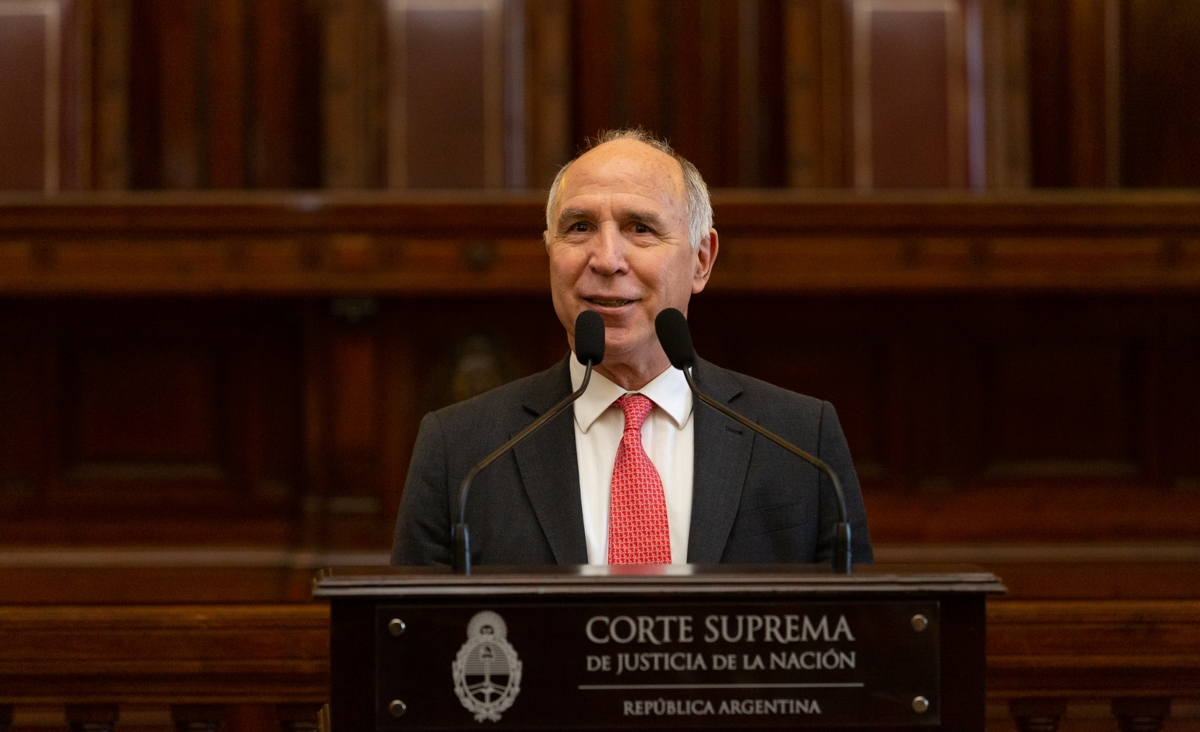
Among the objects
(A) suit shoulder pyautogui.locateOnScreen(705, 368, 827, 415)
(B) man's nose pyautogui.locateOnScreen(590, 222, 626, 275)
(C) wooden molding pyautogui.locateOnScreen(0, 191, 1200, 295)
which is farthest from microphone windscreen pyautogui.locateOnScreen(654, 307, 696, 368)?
(C) wooden molding pyautogui.locateOnScreen(0, 191, 1200, 295)

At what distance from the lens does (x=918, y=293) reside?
349 centimetres

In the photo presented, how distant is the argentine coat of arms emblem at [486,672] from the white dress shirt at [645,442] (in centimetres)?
40

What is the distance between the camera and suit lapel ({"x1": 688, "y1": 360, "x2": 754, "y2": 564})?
149 centimetres

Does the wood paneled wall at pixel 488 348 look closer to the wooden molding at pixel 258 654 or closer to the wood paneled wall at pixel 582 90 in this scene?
the wood paneled wall at pixel 582 90

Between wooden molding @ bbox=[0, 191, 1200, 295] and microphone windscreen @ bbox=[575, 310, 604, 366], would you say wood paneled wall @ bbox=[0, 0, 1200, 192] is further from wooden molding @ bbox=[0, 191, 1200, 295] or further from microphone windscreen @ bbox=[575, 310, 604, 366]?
microphone windscreen @ bbox=[575, 310, 604, 366]

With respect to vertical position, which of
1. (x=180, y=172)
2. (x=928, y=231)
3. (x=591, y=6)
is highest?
(x=591, y=6)

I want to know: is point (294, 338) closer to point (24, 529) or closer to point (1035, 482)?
point (24, 529)

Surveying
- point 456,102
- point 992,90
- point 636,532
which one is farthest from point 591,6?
point 636,532

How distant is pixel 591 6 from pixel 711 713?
424cm

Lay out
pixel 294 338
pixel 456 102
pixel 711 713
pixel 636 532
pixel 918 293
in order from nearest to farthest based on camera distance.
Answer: pixel 711 713
pixel 636 532
pixel 918 293
pixel 294 338
pixel 456 102

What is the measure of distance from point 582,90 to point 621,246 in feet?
11.7

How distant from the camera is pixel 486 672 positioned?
1125 millimetres

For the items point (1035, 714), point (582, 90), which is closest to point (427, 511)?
point (1035, 714)

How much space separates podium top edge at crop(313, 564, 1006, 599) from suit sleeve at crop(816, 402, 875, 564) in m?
0.35
